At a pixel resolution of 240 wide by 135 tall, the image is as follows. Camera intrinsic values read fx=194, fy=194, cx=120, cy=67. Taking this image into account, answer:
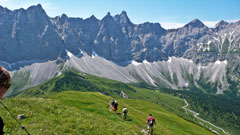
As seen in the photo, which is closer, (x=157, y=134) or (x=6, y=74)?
(x=6, y=74)

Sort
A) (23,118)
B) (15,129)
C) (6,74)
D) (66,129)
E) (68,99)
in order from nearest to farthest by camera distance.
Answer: (6,74) → (15,129) → (66,129) → (23,118) → (68,99)

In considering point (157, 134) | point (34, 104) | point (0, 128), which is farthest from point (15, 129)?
point (157, 134)

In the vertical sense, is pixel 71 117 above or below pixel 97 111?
above

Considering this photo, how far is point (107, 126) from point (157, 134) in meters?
18.5

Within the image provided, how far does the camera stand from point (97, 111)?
145 feet

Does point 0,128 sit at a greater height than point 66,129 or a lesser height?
greater

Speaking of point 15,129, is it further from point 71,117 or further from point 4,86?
point 4,86

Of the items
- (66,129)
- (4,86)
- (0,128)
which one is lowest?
(66,129)

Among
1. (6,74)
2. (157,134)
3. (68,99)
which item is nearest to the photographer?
(6,74)

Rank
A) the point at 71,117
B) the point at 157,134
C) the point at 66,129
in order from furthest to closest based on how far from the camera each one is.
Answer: the point at 157,134
the point at 71,117
the point at 66,129

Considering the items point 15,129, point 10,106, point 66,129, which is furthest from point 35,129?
point 10,106

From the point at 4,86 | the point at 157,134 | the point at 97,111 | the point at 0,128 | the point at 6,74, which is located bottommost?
the point at 157,134

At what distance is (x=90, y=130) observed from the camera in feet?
85.9

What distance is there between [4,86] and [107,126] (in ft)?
78.2
